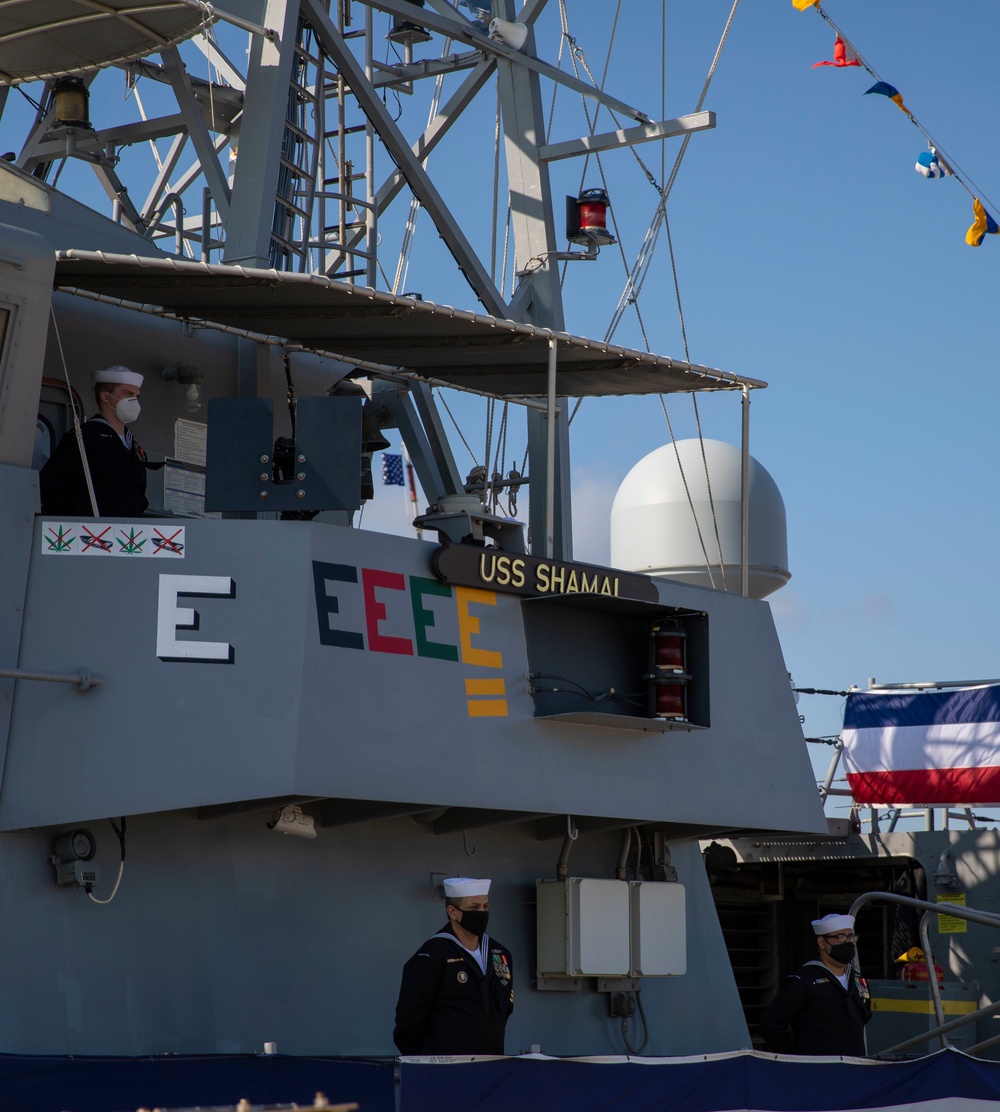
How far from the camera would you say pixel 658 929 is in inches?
346

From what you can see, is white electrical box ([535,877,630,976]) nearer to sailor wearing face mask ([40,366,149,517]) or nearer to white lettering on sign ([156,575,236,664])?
white lettering on sign ([156,575,236,664])

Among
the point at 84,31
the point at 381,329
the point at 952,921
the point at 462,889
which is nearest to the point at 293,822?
the point at 462,889

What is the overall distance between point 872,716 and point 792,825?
714cm

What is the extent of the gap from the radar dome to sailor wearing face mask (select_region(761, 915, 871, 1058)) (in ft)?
22.5

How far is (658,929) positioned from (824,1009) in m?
0.96

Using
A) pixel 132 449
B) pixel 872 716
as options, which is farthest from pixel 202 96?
pixel 872 716

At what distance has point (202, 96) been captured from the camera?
12.8 meters

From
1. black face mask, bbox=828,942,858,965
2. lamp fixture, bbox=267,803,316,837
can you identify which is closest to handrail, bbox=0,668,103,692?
lamp fixture, bbox=267,803,316,837

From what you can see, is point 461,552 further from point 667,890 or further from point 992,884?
point 992,884

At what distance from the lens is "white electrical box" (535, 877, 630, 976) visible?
8375 millimetres

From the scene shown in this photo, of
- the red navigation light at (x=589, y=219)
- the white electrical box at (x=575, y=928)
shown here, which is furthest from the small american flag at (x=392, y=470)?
the white electrical box at (x=575, y=928)

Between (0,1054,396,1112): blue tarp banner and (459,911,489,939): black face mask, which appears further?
(459,911,489,939): black face mask

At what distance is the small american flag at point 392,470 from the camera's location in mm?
15812

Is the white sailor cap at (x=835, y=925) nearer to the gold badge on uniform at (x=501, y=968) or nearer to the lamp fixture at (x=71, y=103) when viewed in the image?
the gold badge on uniform at (x=501, y=968)
